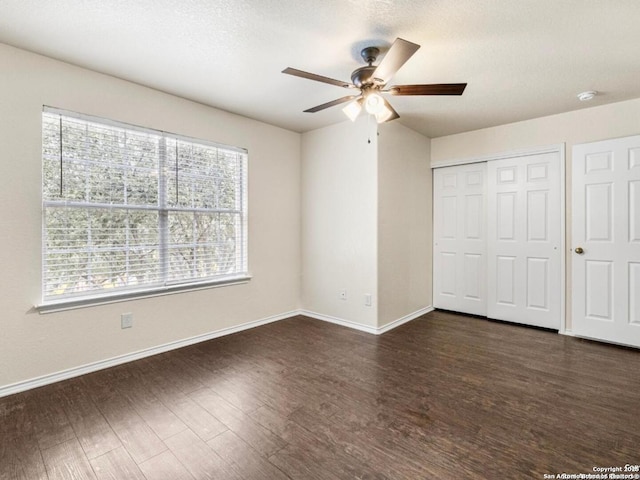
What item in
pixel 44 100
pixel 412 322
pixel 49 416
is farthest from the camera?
pixel 412 322

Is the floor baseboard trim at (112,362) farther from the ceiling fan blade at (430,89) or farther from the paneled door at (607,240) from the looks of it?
the paneled door at (607,240)

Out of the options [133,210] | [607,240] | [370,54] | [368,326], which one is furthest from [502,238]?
[133,210]

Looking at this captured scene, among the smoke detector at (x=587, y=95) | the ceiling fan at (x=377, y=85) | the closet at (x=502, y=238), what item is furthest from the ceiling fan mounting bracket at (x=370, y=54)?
the closet at (x=502, y=238)

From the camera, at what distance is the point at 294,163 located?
4.38 m

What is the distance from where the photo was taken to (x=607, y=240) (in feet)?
10.9

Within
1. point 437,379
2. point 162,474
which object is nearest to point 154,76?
point 162,474

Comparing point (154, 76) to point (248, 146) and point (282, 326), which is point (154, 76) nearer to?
point (248, 146)

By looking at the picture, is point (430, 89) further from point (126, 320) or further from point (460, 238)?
point (126, 320)

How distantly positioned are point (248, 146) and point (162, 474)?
3.19 metres

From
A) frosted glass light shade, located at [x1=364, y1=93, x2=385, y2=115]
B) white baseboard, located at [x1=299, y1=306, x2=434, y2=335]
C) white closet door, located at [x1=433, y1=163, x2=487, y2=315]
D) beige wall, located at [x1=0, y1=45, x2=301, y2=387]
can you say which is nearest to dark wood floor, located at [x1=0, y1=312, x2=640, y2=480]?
beige wall, located at [x1=0, y1=45, x2=301, y2=387]

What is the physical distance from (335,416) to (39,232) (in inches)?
101

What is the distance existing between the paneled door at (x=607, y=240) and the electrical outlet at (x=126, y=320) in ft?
15.1

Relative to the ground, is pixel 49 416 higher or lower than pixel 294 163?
lower

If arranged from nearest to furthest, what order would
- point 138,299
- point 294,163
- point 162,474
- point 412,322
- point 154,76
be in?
point 162,474
point 154,76
point 138,299
point 412,322
point 294,163
